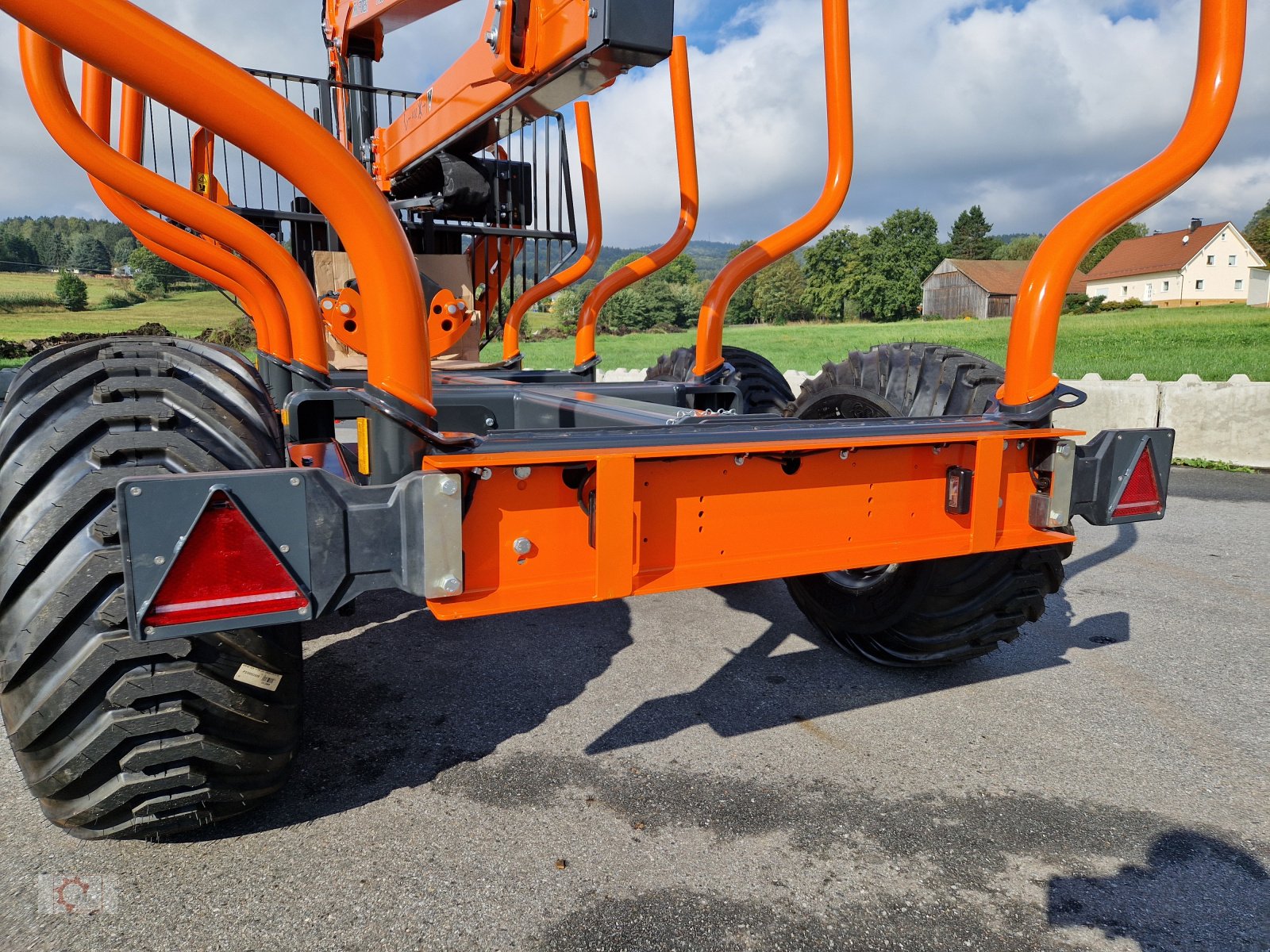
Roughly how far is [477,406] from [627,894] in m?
2.14

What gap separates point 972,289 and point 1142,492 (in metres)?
81.8

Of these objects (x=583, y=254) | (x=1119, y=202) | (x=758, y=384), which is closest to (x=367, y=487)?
(x=1119, y=202)

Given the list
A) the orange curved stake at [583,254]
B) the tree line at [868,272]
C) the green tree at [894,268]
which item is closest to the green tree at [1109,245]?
the tree line at [868,272]

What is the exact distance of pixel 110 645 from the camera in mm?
1825

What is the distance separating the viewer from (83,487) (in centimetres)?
181

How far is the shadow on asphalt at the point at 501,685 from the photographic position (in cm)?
261

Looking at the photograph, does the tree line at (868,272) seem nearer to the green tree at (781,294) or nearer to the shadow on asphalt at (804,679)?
the green tree at (781,294)

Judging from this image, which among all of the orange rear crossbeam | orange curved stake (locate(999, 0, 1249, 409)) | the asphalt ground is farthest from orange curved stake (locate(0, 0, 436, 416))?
orange curved stake (locate(999, 0, 1249, 409))

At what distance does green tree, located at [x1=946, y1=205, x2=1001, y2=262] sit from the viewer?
325 feet

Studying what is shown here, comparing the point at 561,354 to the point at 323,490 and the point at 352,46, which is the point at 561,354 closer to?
the point at 352,46

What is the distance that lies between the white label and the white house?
83.0 m

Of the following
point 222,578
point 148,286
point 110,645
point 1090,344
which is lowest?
point 110,645

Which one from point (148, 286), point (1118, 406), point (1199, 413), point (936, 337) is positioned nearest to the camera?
point (1199, 413)

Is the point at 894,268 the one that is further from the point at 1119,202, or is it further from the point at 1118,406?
the point at 1119,202
